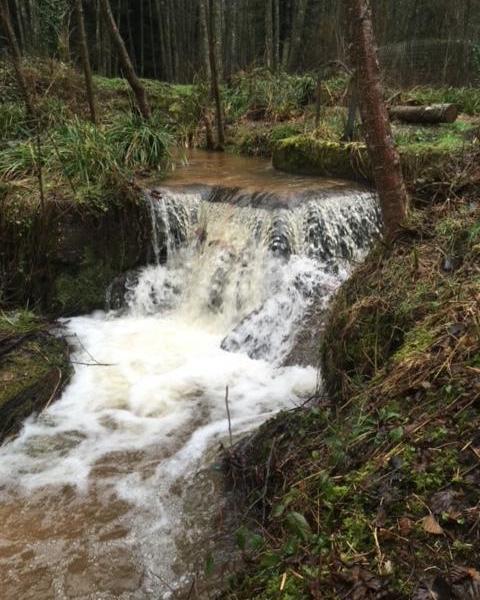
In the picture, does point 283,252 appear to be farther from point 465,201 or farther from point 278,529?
point 278,529

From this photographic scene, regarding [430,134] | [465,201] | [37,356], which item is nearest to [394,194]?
[465,201]

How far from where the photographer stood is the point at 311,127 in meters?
9.17

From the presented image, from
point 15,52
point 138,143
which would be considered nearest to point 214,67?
point 138,143

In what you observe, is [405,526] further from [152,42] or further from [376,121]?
[152,42]

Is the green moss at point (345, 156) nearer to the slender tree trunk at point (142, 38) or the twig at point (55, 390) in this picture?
the twig at point (55, 390)

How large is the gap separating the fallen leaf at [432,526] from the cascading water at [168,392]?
1.43 m

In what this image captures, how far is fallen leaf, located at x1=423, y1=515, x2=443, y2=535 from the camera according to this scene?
165 centimetres

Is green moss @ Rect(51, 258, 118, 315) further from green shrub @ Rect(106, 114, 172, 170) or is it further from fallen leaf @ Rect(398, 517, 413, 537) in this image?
fallen leaf @ Rect(398, 517, 413, 537)

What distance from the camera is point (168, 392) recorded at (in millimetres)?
4645

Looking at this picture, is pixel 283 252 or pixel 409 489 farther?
pixel 283 252

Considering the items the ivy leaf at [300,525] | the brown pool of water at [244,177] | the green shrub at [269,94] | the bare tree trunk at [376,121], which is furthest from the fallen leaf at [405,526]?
the green shrub at [269,94]

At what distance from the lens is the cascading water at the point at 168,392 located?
2.86 m

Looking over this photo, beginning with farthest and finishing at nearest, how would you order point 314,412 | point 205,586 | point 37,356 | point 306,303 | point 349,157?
1. point 349,157
2. point 306,303
3. point 37,356
4. point 314,412
5. point 205,586

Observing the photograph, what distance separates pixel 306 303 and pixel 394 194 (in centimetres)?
216
